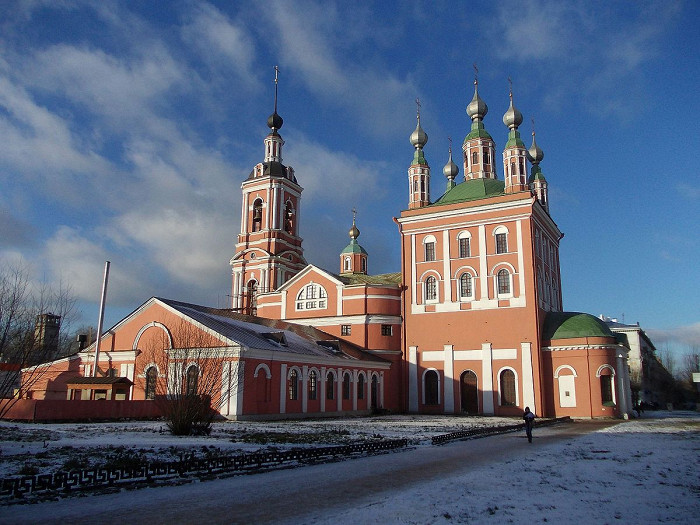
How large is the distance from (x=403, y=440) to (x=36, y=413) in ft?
52.4

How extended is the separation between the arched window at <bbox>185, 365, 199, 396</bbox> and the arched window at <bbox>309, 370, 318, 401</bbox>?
13.5 metres

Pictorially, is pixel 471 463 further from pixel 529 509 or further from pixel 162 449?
pixel 162 449

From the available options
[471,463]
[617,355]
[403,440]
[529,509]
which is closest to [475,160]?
[617,355]

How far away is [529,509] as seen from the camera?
9.31 meters

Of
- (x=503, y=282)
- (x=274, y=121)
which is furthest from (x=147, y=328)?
(x=274, y=121)

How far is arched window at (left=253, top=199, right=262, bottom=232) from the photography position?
57.5 metres

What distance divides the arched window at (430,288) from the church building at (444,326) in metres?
0.10

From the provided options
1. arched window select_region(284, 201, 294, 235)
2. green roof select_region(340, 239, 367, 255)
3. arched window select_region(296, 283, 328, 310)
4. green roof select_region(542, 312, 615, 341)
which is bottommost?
green roof select_region(542, 312, 615, 341)

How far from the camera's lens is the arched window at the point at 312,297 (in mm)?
45938

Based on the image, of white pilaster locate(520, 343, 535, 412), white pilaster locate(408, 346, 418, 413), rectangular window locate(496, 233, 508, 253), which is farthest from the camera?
white pilaster locate(408, 346, 418, 413)

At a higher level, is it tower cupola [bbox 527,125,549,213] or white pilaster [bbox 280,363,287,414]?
tower cupola [bbox 527,125,549,213]

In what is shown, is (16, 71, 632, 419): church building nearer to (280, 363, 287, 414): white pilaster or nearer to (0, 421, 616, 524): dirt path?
(280, 363, 287, 414): white pilaster

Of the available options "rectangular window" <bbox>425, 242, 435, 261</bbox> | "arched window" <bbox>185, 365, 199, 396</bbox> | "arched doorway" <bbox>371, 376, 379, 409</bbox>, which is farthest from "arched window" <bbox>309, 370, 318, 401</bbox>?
"rectangular window" <bbox>425, 242, 435, 261</bbox>

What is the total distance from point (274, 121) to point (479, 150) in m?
22.3
